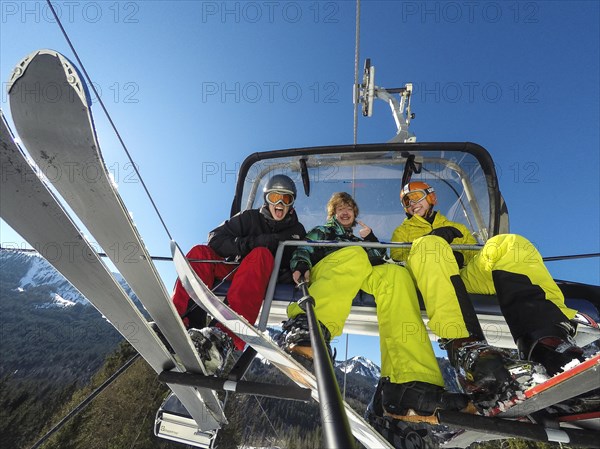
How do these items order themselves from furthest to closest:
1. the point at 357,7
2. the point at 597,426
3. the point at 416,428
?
the point at 357,7
the point at 416,428
the point at 597,426

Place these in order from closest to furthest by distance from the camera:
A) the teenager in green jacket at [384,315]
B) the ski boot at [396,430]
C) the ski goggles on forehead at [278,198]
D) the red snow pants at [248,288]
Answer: the teenager in green jacket at [384,315]
the ski boot at [396,430]
the red snow pants at [248,288]
the ski goggles on forehead at [278,198]

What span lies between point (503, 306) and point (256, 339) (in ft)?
4.84


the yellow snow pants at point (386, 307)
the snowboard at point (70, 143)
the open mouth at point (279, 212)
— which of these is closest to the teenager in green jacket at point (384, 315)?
the yellow snow pants at point (386, 307)

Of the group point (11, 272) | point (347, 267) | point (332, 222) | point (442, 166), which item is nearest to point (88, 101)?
point (347, 267)

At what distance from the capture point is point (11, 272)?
12556 centimetres

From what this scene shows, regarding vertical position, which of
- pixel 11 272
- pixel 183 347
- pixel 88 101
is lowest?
pixel 11 272

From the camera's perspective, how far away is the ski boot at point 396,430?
1891 mm

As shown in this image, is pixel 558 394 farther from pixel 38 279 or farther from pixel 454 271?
pixel 38 279

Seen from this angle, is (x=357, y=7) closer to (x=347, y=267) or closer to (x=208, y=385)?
(x=347, y=267)

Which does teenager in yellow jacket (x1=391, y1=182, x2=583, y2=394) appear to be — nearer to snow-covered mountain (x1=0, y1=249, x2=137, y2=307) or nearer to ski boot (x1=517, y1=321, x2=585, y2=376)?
ski boot (x1=517, y1=321, x2=585, y2=376)

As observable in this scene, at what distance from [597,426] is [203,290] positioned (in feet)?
5.69

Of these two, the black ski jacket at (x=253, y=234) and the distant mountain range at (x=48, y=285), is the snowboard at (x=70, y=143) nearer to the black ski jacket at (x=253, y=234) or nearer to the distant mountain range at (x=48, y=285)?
the black ski jacket at (x=253, y=234)

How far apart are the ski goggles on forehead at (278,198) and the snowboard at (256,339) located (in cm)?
194

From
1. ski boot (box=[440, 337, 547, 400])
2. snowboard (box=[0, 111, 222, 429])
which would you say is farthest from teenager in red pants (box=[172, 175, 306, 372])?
ski boot (box=[440, 337, 547, 400])
